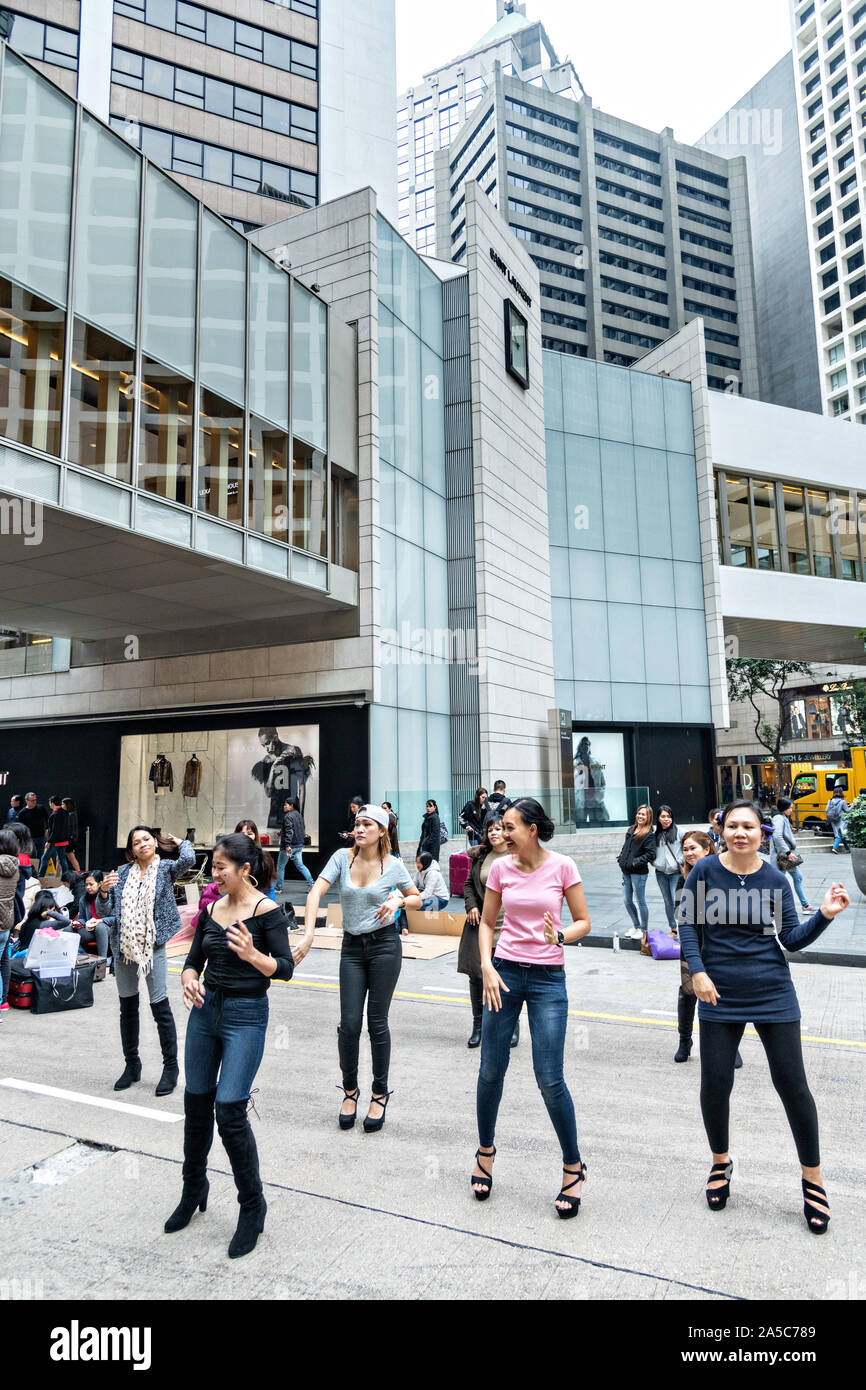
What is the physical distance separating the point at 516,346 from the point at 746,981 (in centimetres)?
2362

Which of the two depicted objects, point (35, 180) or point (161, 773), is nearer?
point (35, 180)

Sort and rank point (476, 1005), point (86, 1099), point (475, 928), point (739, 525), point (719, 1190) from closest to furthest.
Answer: point (719, 1190)
point (86, 1099)
point (475, 928)
point (476, 1005)
point (739, 525)

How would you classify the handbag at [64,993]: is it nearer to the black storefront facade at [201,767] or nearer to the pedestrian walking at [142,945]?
the pedestrian walking at [142,945]

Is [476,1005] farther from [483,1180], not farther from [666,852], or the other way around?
[666,852]

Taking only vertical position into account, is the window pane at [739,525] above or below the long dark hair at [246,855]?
above

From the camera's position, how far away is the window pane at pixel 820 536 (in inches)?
1216

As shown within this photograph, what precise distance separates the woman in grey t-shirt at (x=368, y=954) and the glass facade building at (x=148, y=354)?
9.06 metres

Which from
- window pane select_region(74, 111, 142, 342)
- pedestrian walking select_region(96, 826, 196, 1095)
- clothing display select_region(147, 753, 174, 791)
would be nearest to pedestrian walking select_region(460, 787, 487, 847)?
clothing display select_region(147, 753, 174, 791)

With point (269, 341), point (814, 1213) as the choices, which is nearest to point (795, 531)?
point (269, 341)

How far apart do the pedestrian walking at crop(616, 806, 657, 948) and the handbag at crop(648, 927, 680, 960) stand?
17cm

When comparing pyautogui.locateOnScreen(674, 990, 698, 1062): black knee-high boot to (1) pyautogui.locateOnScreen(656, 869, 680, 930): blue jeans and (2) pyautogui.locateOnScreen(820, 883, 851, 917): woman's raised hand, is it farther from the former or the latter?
(1) pyautogui.locateOnScreen(656, 869, 680, 930): blue jeans

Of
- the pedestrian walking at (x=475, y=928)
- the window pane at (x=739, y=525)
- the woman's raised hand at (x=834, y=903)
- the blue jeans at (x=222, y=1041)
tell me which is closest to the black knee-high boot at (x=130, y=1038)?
the blue jeans at (x=222, y=1041)

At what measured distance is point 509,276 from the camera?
81.6ft

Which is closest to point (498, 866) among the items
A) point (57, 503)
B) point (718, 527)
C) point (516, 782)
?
point (57, 503)
